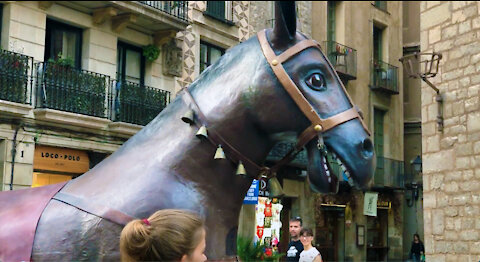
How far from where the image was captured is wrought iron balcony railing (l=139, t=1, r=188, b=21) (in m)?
17.2

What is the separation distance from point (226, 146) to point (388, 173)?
23.5m

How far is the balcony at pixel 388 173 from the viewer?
25.3 m

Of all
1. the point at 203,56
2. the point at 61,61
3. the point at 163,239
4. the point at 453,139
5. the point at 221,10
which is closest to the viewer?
the point at 163,239

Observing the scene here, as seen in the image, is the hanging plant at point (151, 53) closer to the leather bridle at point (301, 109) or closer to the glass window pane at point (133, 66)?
the glass window pane at point (133, 66)

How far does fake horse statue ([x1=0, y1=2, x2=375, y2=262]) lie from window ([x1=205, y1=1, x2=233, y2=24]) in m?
16.2

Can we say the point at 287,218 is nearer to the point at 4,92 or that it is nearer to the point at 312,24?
the point at 312,24

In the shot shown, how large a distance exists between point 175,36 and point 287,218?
24.0ft

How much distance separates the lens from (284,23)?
115 inches

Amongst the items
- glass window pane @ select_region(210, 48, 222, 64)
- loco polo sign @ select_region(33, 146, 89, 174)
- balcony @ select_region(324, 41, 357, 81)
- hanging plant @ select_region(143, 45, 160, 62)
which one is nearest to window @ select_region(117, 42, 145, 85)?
hanging plant @ select_region(143, 45, 160, 62)

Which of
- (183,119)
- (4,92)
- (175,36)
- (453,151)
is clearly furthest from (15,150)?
(183,119)

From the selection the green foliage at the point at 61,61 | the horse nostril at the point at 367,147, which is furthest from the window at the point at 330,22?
the horse nostril at the point at 367,147

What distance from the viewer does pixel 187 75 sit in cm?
1814

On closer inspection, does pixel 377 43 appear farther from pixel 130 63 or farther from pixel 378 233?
pixel 130 63

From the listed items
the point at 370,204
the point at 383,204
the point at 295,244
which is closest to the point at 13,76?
the point at 295,244
